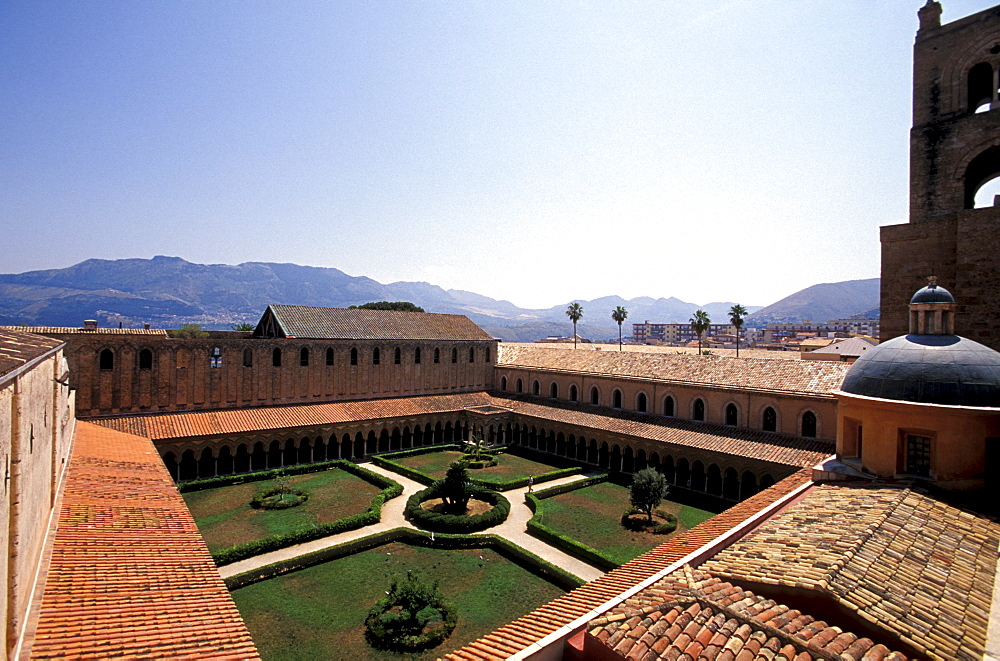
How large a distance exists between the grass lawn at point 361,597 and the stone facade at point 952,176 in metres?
17.8

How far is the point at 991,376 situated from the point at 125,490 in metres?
25.8

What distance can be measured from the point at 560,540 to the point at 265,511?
565 inches

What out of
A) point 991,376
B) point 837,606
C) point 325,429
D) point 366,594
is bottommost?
point 366,594

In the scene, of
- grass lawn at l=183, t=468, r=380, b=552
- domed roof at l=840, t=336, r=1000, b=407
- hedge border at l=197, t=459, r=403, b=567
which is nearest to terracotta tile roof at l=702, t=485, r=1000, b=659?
domed roof at l=840, t=336, r=1000, b=407

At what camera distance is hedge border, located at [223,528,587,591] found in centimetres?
1858

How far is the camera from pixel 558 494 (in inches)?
1126

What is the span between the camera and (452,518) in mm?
23422

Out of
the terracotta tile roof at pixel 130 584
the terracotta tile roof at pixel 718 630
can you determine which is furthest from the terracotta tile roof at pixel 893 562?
the terracotta tile roof at pixel 130 584

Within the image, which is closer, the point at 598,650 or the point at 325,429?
the point at 598,650

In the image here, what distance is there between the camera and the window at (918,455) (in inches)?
540

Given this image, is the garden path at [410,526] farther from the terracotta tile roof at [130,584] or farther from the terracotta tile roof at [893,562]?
the terracotta tile roof at [893,562]

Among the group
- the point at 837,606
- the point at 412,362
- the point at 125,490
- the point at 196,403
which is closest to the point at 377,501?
the point at 125,490

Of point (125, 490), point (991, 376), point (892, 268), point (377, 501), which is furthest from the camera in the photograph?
point (377, 501)

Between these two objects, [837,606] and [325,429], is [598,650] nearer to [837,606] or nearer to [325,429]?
[837,606]
